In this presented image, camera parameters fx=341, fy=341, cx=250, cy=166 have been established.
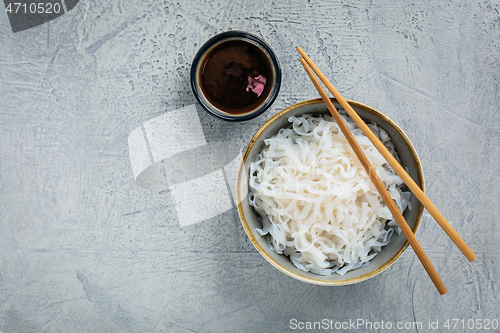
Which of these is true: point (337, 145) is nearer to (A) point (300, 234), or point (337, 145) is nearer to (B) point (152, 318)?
(A) point (300, 234)

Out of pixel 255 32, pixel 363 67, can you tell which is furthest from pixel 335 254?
pixel 255 32

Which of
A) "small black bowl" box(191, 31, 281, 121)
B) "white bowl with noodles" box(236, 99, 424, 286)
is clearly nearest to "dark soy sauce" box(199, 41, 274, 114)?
"small black bowl" box(191, 31, 281, 121)

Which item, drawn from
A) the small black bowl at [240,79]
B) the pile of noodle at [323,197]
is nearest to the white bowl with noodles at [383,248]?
the pile of noodle at [323,197]

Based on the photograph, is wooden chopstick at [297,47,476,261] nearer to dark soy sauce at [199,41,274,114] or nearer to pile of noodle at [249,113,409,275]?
pile of noodle at [249,113,409,275]

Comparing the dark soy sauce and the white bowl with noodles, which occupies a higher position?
the dark soy sauce

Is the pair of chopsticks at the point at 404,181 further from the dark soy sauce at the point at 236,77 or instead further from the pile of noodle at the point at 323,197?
the dark soy sauce at the point at 236,77
